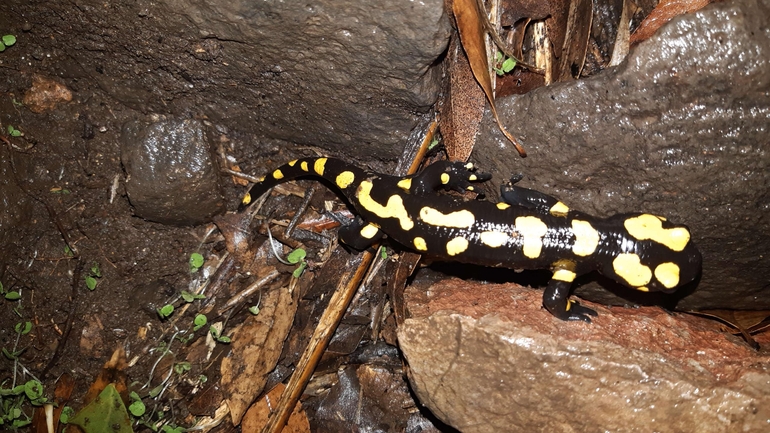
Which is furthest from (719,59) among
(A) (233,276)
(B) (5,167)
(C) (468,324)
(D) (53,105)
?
(B) (5,167)

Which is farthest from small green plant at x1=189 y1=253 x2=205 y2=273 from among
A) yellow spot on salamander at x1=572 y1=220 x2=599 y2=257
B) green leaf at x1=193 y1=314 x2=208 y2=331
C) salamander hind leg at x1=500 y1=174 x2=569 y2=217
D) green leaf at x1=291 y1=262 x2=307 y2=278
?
yellow spot on salamander at x1=572 y1=220 x2=599 y2=257

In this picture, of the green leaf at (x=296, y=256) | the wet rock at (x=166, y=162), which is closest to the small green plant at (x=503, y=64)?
the green leaf at (x=296, y=256)

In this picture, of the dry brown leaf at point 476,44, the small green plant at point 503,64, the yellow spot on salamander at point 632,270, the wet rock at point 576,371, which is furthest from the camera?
the small green plant at point 503,64

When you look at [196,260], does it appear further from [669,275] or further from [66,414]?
[669,275]

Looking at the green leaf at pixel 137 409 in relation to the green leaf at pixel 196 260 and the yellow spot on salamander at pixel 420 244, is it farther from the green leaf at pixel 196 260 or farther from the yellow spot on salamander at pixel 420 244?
the yellow spot on salamander at pixel 420 244

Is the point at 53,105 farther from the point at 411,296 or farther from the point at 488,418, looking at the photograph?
the point at 488,418

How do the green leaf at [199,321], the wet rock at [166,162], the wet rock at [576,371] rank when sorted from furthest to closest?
1. the green leaf at [199,321]
2. the wet rock at [166,162]
3. the wet rock at [576,371]
